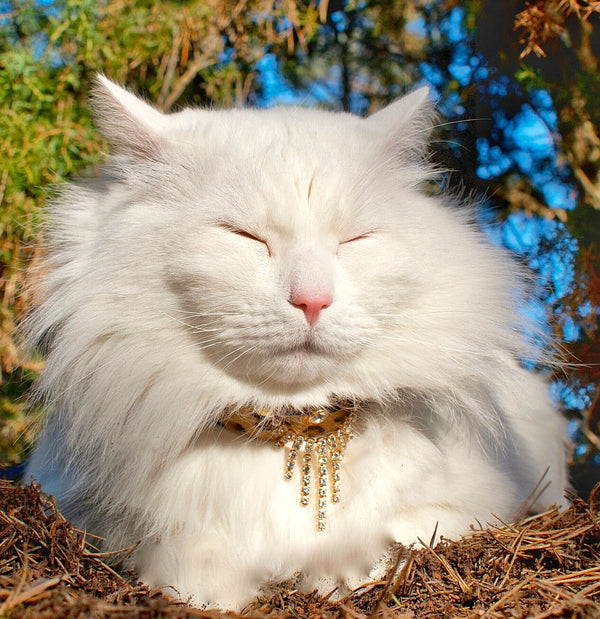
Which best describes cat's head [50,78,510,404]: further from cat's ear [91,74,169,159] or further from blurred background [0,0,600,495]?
blurred background [0,0,600,495]

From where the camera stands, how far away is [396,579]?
113 centimetres

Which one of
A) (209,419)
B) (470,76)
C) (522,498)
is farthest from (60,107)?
(522,498)

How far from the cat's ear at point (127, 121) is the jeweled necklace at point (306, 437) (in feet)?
2.00

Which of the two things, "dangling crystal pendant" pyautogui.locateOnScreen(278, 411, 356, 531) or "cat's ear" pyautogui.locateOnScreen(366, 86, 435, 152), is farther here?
"cat's ear" pyautogui.locateOnScreen(366, 86, 435, 152)

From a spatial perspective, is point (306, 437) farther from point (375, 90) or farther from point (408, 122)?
point (375, 90)

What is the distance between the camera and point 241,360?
1.18 m

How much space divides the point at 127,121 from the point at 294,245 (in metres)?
0.49

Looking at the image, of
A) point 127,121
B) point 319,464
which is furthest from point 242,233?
point 319,464

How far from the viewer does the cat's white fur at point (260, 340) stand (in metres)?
1.14

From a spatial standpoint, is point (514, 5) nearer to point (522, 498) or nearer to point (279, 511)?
point (522, 498)

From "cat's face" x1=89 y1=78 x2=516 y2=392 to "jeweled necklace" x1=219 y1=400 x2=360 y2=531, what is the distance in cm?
7

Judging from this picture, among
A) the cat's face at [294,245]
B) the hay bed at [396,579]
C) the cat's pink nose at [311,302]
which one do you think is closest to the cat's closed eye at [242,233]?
the cat's face at [294,245]

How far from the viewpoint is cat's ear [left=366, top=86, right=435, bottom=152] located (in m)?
1.37

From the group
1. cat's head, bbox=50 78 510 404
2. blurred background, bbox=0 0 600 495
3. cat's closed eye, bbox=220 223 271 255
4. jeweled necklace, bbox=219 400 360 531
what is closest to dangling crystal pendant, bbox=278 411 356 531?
jeweled necklace, bbox=219 400 360 531
